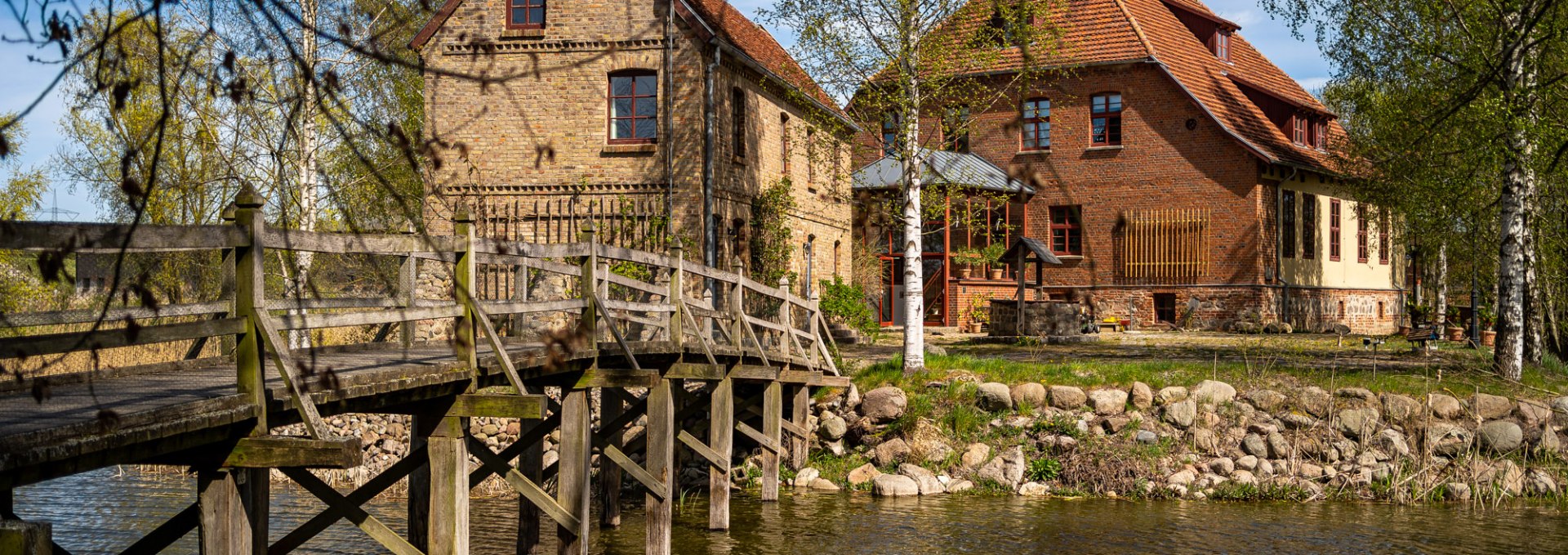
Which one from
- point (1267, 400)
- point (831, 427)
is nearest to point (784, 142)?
point (831, 427)

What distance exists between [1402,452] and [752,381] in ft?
25.9

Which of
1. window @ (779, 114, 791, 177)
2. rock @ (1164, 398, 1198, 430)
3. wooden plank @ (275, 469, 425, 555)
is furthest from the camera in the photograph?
window @ (779, 114, 791, 177)

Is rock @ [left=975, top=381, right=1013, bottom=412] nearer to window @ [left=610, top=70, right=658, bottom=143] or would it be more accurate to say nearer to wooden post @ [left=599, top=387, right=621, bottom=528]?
wooden post @ [left=599, top=387, right=621, bottom=528]

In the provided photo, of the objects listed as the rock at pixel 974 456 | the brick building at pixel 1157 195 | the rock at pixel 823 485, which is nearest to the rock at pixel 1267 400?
the rock at pixel 974 456

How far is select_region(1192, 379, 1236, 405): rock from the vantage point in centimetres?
1744

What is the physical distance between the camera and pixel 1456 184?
2030 centimetres

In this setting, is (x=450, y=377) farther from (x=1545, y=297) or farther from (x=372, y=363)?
(x=1545, y=297)

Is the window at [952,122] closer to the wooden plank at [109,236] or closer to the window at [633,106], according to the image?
the window at [633,106]

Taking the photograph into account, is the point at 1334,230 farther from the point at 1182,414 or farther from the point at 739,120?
the point at 1182,414

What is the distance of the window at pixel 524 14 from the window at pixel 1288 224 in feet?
59.3

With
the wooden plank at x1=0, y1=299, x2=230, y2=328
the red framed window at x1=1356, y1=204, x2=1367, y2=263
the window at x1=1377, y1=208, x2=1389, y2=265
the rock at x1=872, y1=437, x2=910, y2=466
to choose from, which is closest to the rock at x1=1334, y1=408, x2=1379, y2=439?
the rock at x1=872, y1=437, x2=910, y2=466

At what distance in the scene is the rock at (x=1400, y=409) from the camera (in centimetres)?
1698

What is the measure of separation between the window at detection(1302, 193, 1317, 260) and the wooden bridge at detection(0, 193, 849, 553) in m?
22.6

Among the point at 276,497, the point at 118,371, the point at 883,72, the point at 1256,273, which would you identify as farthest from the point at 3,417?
the point at 1256,273
